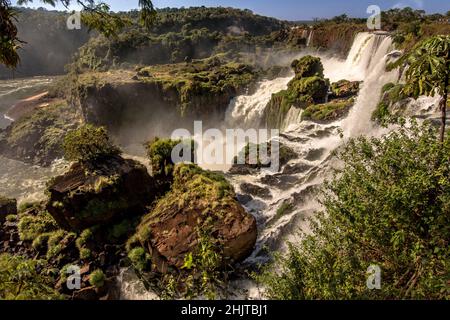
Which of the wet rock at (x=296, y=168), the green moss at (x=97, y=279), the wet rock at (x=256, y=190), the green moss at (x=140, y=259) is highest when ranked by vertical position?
the wet rock at (x=296, y=168)

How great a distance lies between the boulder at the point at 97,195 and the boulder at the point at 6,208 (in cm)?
716

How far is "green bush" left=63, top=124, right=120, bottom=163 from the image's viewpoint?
19500 mm

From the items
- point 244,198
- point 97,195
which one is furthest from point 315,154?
point 97,195

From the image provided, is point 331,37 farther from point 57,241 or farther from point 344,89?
point 57,241

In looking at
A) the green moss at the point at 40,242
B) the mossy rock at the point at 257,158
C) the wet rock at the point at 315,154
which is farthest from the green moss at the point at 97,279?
the wet rock at the point at 315,154

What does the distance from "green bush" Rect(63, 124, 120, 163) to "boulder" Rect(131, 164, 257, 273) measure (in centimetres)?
464

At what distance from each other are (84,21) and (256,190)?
1524cm

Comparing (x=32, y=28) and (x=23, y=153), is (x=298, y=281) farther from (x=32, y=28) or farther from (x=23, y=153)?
(x=32, y=28)

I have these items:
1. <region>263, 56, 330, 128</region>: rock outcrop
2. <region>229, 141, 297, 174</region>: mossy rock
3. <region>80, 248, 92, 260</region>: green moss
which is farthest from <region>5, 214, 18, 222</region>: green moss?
<region>263, 56, 330, 128</region>: rock outcrop

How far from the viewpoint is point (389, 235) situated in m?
8.18

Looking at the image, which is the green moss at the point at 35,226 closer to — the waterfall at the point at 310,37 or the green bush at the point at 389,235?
the green bush at the point at 389,235

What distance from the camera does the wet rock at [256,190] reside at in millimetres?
21078

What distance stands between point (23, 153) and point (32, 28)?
269ft

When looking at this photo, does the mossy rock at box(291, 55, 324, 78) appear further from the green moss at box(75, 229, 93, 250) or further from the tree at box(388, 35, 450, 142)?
the tree at box(388, 35, 450, 142)
